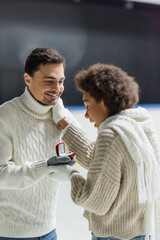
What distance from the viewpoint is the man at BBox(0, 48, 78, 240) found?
165 centimetres

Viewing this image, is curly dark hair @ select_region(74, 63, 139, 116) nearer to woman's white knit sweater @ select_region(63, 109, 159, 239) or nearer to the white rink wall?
woman's white knit sweater @ select_region(63, 109, 159, 239)

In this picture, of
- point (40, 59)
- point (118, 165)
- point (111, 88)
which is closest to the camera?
point (118, 165)

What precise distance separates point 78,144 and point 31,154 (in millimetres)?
234

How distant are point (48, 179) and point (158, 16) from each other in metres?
2.33

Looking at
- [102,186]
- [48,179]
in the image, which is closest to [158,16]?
[48,179]

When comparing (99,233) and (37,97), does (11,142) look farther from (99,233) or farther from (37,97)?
(99,233)

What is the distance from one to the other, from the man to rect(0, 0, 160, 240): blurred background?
3.61 feet

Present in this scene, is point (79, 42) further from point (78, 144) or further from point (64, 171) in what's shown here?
point (64, 171)

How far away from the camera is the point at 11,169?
64.3 inches

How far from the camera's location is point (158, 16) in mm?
3533

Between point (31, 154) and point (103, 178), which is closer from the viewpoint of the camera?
point (103, 178)

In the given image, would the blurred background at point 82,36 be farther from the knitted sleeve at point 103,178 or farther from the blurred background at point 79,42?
the knitted sleeve at point 103,178

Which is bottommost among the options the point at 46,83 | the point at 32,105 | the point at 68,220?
the point at 68,220

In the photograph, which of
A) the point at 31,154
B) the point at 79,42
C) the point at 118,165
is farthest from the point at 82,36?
the point at 118,165
